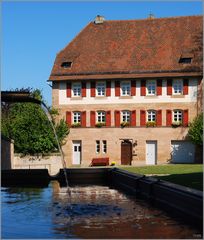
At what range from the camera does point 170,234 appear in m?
11.7

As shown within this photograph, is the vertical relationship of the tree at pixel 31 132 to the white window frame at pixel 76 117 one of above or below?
below

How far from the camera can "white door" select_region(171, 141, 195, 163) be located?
53.5 meters

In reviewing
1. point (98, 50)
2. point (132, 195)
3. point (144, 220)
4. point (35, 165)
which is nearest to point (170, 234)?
point (144, 220)

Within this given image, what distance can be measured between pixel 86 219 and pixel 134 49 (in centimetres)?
4365

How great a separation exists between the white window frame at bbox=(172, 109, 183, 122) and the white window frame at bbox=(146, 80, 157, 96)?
252 cm

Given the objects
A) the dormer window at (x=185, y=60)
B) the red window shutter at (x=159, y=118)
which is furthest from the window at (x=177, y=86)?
the red window shutter at (x=159, y=118)

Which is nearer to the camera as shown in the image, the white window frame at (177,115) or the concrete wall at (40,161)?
the concrete wall at (40,161)

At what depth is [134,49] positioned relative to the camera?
56781 millimetres

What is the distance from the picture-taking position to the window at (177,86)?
178 feet

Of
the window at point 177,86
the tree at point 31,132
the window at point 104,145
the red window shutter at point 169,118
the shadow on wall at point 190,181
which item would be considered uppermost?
the window at point 177,86

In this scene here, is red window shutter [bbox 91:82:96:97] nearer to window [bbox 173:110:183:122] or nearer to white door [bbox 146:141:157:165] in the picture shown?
white door [bbox 146:141:157:165]

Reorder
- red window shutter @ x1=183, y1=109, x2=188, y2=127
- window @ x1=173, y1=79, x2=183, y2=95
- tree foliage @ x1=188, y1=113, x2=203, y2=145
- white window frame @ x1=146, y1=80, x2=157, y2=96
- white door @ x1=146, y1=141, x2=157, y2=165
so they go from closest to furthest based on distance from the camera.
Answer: tree foliage @ x1=188, y1=113, x2=203, y2=145, red window shutter @ x1=183, y1=109, x2=188, y2=127, window @ x1=173, y1=79, x2=183, y2=95, white door @ x1=146, y1=141, x2=157, y2=165, white window frame @ x1=146, y1=80, x2=157, y2=96

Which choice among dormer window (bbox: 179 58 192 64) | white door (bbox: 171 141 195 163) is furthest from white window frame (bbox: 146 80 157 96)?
white door (bbox: 171 141 195 163)

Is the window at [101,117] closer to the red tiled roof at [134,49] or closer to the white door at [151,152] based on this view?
the red tiled roof at [134,49]
